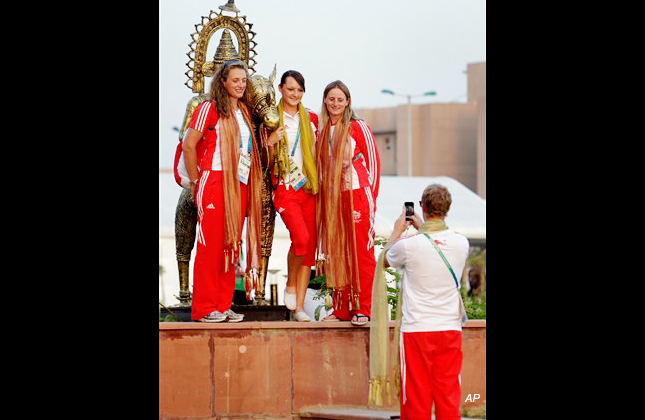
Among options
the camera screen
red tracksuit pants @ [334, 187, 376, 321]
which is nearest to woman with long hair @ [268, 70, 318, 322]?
red tracksuit pants @ [334, 187, 376, 321]

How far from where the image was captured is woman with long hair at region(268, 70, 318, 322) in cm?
1073

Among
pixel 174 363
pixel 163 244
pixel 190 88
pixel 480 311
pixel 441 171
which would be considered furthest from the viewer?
pixel 441 171

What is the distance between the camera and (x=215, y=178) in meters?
10.5

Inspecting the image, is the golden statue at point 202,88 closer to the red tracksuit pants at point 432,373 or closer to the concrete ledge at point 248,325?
the concrete ledge at point 248,325

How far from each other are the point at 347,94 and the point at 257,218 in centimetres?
120

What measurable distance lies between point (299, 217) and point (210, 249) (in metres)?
0.77

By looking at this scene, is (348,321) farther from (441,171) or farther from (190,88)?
(441,171)

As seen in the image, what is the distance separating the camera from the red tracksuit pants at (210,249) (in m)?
10.4

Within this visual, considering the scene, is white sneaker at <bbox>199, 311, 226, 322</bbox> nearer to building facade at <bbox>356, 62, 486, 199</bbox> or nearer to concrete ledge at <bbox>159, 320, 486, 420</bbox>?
concrete ledge at <bbox>159, 320, 486, 420</bbox>

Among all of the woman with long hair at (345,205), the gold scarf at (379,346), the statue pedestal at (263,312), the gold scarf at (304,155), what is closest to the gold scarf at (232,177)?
the gold scarf at (304,155)

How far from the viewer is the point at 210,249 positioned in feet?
34.3

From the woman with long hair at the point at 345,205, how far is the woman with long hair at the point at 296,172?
10 cm

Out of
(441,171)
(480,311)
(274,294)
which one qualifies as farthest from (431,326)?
(441,171)

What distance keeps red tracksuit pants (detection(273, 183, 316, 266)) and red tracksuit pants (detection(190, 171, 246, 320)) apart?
553 mm
